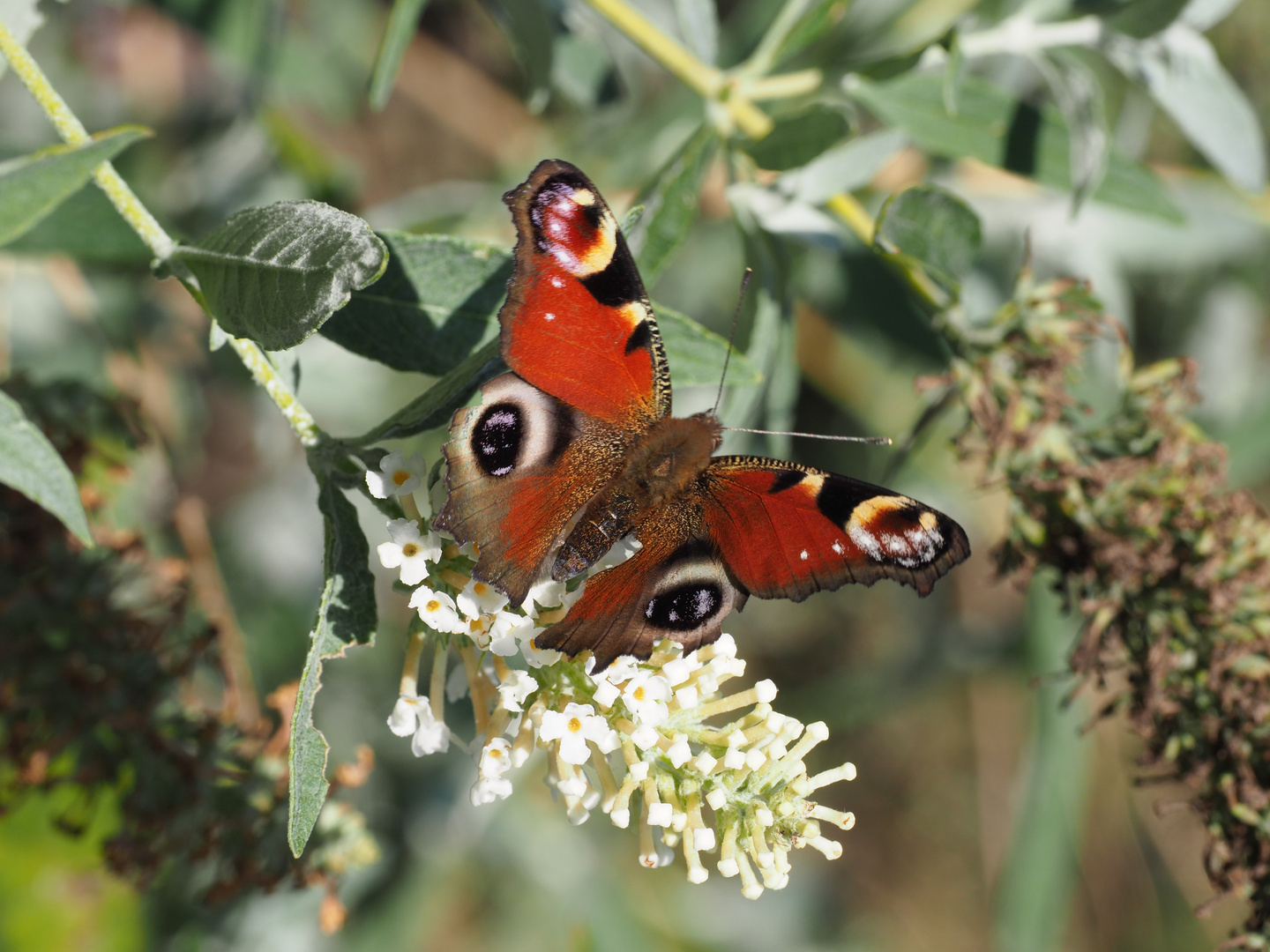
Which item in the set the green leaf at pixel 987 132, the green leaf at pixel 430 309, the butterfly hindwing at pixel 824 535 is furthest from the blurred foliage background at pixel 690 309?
the butterfly hindwing at pixel 824 535

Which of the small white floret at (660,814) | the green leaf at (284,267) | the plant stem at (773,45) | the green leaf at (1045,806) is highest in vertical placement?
the plant stem at (773,45)

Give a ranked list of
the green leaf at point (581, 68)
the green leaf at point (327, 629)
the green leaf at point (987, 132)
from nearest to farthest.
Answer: the green leaf at point (327, 629), the green leaf at point (987, 132), the green leaf at point (581, 68)

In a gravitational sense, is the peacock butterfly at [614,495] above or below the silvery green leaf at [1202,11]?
below

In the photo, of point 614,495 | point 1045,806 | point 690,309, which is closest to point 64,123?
point 614,495

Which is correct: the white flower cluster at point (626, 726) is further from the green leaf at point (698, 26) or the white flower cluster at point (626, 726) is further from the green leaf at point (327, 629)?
the green leaf at point (698, 26)

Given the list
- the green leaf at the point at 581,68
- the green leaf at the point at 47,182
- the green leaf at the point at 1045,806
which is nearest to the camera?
the green leaf at the point at 47,182

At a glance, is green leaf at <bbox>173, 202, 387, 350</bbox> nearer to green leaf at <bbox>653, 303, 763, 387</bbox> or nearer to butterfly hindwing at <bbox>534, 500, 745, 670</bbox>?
butterfly hindwing at <bbox>534, 500, 745, 670</bbox>

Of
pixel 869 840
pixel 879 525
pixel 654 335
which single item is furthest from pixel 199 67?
pixel 869 840

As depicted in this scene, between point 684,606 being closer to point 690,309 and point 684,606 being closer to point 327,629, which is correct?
point 327,629
